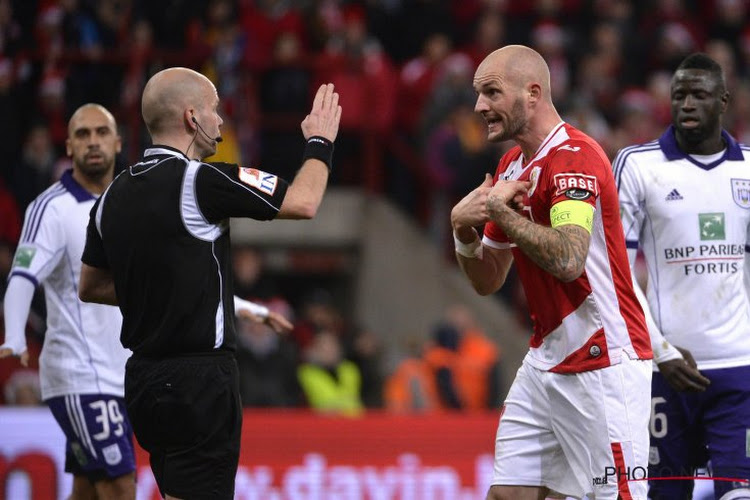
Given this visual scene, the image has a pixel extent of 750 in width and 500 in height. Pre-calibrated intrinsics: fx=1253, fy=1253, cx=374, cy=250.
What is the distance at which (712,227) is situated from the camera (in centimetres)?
647

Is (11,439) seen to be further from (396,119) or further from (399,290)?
(396,119)

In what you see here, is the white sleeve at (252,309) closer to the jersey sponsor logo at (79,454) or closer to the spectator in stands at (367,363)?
the jersey sponsor logo at (79,454)

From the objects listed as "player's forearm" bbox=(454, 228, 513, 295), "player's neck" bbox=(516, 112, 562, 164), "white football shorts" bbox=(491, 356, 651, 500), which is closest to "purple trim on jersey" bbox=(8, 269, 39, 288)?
"player's forearm" bbox=(454, 228, 513, 295)

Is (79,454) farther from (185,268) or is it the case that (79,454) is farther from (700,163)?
(700,163)

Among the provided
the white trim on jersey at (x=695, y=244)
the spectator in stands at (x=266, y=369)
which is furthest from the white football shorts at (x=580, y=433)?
the spectator in stands at (x=266, y=369)

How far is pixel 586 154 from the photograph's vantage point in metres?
5.42

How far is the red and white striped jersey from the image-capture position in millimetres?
5469

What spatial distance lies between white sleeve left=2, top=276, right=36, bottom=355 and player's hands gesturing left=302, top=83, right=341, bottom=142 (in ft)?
7.80

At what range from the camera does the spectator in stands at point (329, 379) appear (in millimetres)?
12016

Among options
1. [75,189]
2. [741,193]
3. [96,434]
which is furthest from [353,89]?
[741,193]

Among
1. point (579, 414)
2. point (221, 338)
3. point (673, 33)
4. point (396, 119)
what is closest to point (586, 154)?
point (579, 414)

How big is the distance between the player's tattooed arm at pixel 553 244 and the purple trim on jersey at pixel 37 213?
3.17 meters

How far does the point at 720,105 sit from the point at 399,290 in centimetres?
868

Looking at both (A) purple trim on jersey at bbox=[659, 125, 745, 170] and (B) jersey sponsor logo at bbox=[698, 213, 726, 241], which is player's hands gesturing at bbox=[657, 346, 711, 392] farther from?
(A) purple trim on jersey at bbox=[659, 125, 745, 170]
